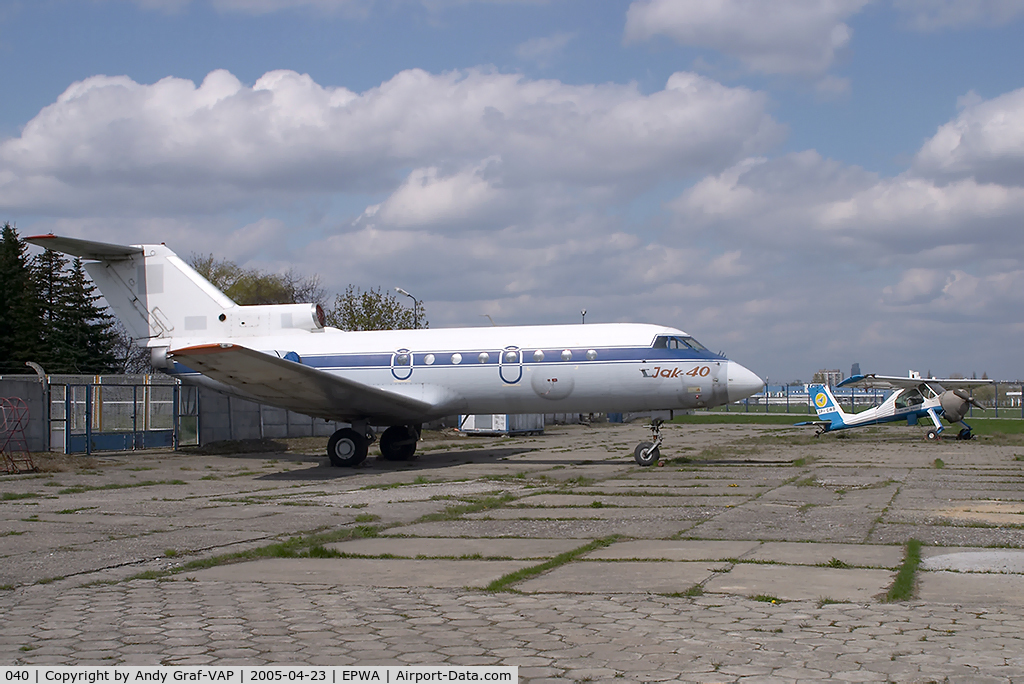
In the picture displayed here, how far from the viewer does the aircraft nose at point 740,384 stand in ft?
65.1

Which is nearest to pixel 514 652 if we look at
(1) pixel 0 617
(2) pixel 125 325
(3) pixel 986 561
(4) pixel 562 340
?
(1) pixel 0 617

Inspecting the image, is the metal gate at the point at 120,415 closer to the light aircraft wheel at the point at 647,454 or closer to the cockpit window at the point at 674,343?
the light aircraft wheel at the point at 647,454

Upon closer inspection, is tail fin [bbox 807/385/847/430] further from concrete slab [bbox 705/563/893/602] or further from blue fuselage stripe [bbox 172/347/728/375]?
concrete slab [bbox 705/563/893/602]

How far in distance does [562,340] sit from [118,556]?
44.2ft

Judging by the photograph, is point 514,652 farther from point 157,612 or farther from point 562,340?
point 562,340

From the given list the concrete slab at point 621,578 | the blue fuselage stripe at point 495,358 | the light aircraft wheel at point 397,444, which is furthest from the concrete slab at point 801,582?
the light aircraft wheel at point 397,444

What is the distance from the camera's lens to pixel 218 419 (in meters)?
28.1

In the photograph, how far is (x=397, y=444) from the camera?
900 inches

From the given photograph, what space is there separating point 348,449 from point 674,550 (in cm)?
1324

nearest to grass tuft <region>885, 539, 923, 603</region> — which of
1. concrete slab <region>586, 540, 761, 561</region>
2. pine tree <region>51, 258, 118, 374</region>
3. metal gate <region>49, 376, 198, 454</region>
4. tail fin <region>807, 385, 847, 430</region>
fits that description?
concrete slab <region>586, 540, 761, 561</region>

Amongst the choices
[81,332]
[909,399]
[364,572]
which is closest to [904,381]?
[909,399]

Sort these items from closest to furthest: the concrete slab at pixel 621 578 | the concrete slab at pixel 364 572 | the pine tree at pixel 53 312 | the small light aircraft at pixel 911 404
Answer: the concrete slab at pixel 621 578
the concrete slab at pixel 364 572
the small light aircraft at pixel 911 404
the pine tree at pixel 53 312

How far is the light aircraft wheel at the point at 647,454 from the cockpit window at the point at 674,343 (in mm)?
2261

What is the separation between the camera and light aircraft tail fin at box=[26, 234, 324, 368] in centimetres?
2373
